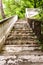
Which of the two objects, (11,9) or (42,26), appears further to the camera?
(11,9)

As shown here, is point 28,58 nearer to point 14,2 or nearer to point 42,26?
point 42,26

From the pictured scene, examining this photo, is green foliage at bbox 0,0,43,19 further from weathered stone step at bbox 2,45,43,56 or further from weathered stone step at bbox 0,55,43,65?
weathered stone step at bbox 0,55,43,65

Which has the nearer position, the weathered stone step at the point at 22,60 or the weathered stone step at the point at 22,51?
the weathered stone step at the point at 22,60

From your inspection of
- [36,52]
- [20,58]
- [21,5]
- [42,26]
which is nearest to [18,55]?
[20,58]

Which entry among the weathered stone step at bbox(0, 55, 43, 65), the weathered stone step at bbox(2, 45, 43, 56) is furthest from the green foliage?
the weathered stone step at bbox(0, 55, 43, 65)

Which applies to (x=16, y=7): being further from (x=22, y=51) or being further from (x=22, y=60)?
(x=22, y=60)

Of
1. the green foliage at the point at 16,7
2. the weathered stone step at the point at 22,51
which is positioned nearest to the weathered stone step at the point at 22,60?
the weathered stone step at the point at 22,51

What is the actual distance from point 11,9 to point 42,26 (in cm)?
1765

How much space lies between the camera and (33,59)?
145 inches

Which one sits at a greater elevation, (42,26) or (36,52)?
(42,26)

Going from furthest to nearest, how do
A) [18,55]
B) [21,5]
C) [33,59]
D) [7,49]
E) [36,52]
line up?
[21,5] < [7,49] < [36,52] < [18,55] < [33,59]

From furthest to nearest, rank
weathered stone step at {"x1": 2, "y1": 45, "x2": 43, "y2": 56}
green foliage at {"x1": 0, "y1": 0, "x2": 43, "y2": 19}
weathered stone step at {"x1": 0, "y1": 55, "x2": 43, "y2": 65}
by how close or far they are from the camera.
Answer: green foliage at {"x1": 0, "y1": 0, "x2": 43, "y2": 19}, weathered stone step at {"x1": 2, "y1": 45, "x2": 43, "y2": 56}, weathered stone step at {"x1": 0, "y1": 55, "x2": 43, "y2": 65}

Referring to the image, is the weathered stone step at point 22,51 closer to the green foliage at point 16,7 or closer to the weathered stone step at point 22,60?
the weathered stone step at point 22,60

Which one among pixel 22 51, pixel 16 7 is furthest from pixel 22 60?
pixel 16 7
